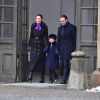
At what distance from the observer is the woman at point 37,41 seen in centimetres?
1792

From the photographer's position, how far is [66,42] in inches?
698

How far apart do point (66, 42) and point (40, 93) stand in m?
2.89

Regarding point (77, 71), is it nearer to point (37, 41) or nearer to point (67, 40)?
point (67, 40)

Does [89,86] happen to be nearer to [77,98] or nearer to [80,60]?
[80,60]

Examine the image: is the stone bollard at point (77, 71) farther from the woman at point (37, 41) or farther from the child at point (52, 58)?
the woman at point (37, 41)

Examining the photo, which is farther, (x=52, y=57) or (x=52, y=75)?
(x=52, y=75)

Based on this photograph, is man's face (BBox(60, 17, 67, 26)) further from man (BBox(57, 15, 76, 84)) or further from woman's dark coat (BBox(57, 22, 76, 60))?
woman's dark coat (BBox(57, 22, 76, 60))

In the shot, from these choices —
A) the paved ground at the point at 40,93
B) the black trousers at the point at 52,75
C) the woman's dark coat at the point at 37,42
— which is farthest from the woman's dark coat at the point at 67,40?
the paved ground at the point at 40,93

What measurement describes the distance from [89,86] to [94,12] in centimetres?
262

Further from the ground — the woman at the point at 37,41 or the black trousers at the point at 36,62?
the woman at the point at 37,41

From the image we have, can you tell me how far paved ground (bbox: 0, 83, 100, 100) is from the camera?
14432mm

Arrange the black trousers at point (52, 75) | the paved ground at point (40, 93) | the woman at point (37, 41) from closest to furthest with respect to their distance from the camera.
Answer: the paved ground at point (40, 93), the woman at point (37, 41), the black trousers at point (52, 75)

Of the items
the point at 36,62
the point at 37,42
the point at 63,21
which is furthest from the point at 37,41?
the point at 63,21

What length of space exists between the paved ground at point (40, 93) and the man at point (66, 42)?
71 centimetres
